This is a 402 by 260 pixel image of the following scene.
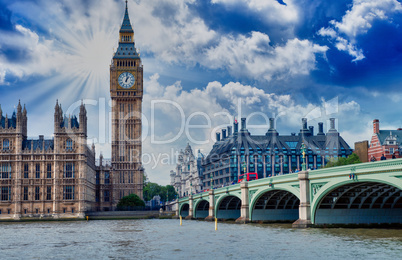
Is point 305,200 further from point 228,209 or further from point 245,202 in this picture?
point 228,209

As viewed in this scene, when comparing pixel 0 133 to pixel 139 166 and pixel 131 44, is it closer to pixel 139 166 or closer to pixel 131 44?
pixel 139 166

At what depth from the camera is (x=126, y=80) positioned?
165500mm

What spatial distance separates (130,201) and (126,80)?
3764cm

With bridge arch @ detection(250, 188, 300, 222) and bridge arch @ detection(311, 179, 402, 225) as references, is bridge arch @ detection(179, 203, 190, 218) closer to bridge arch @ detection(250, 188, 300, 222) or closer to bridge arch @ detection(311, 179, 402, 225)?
bridge arch @ detection(250, 188, 300, 222)

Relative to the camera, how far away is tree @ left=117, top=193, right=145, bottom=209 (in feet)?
484

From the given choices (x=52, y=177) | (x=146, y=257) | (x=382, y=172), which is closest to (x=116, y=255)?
(x=146, y=257)

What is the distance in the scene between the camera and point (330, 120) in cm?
18038

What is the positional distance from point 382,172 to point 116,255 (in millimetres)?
22703

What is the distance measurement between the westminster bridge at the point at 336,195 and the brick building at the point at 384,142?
4385 centimetres

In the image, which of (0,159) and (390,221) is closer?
(390,221)

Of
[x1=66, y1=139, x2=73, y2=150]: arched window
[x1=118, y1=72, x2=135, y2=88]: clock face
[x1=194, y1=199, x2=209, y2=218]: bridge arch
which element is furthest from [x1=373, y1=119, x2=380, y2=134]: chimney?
[x1=118, y1=72, x2=135, y2=88]: clock face

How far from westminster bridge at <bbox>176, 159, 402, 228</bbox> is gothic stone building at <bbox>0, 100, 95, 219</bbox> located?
6773cm

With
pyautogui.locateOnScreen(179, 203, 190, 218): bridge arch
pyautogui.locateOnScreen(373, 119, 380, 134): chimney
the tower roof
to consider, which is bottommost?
pyautogui.locateOnScreen(179, 203, 190, 218): bridge arch

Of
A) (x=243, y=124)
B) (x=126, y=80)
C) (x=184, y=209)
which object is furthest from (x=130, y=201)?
(x=243, y=124)
